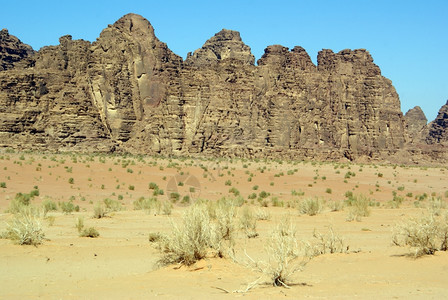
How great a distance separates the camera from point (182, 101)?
74.3 metres

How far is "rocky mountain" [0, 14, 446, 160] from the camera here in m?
63.8

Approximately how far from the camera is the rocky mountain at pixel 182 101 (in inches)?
2511

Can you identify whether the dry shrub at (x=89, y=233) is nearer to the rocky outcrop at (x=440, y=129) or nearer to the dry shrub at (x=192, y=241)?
the dry shrub at (x=192, y=241)

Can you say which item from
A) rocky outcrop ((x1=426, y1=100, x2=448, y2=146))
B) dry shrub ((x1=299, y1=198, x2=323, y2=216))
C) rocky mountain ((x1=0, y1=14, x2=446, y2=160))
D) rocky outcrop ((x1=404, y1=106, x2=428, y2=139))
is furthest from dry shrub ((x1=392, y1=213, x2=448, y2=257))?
rocky outcrop ((x1=404, y1=106, x2=428, y2=139))

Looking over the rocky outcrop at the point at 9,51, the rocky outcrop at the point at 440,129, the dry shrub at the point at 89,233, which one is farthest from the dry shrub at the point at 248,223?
A: the rocky outcrop at the point at 440,129

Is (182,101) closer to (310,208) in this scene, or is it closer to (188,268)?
(310,208)

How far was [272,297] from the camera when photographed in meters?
6.56

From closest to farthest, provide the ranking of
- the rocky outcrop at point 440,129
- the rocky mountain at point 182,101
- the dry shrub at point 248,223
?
the dry shrub at point 248,223 < the rocky mountain at point 182,101 < the rocky outcrop at point 440,129

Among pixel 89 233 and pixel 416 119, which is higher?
pixel 416 119

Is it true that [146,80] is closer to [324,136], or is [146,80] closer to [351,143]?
[324,136]

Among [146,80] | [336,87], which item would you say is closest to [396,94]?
[336,87]

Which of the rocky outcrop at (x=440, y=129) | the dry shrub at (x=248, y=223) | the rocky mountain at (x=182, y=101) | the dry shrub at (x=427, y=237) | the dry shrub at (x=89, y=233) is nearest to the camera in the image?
the dry shrub at (x=427, y=237)

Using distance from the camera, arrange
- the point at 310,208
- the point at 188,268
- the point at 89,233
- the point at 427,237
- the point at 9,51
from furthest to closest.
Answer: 1. the point at 9,51
2. the point at 310,208
3. the point at 89,233
4. the point at 427,237
5. the point at 188,268

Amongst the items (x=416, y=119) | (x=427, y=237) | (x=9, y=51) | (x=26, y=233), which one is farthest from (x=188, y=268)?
(x=416, y=119)
